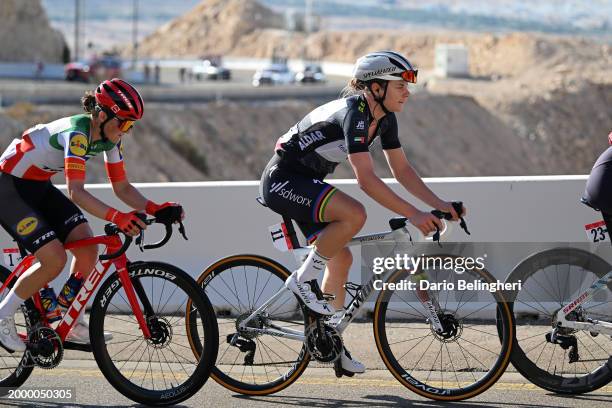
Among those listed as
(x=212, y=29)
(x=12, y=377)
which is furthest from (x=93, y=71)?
(x=212, y=29)

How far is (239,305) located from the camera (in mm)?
6902

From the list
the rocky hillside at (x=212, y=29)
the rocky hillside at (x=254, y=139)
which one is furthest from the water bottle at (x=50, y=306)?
the rocky hillside at (x=212, y=29)

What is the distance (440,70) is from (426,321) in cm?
9144

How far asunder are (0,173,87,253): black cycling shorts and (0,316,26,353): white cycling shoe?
40cm

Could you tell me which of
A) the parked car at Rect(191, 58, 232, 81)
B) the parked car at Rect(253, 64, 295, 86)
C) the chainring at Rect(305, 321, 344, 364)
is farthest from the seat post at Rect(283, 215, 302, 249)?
the parked car at Rect(191, 58, 232, 81)

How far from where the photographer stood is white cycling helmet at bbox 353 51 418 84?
252 inches

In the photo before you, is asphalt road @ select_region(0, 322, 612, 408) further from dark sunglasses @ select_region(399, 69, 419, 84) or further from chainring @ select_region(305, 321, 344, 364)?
dark sunglasses @ select_region(399, 69, 419, 84)

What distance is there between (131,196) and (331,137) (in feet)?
3.79

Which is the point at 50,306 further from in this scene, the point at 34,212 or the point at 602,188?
the point at 602,188

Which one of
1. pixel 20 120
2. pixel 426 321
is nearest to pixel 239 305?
pixel 426 321

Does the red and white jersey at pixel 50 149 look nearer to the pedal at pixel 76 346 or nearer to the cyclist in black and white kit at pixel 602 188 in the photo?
the pedal at pixel 76 346

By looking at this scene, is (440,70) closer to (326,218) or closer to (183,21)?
(183,21)

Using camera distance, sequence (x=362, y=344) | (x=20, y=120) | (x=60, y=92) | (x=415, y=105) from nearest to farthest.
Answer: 1. (x=362, y=344)
2. (x=20, y=120)
3. (x=60, y=92)
4. (x=415, y=105)

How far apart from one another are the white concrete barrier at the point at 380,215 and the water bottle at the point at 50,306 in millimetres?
2729
